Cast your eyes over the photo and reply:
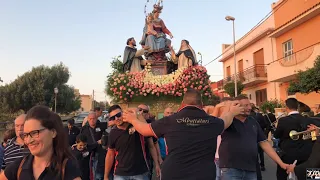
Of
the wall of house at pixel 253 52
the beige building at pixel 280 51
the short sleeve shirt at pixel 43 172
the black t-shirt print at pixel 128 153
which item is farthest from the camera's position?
the wall of house at pixel 253 52

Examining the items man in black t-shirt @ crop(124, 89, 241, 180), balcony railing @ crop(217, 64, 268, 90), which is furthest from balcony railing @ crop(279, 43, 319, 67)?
man in black t-shirt @ crop(124, 89, 241, 180)

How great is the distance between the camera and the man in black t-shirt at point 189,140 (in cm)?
328

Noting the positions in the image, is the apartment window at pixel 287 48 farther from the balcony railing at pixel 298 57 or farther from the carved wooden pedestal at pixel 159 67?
the carved wooden pedestal at pixel 159 67

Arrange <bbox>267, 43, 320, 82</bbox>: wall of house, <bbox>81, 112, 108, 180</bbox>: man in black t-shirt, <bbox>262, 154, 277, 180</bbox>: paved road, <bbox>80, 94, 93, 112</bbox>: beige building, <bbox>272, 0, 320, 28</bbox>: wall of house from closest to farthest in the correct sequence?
<bbox>81, 112, 108, 180</bbox>: man in black t-shirt → <bbox>262, 154, 277, 180</bbox>: paved road → <bbox>267, 43, 320, 82</bbox>: wall of house → <bbox>272, 0, 320, 28</bbox>: wall of house → <bbox>80, 94, 93, 112</bbox>: beige building

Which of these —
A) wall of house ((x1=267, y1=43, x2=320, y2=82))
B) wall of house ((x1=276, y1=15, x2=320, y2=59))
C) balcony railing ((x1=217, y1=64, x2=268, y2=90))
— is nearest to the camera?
wall of house ((x1=267, y1=43, x2=320, y2=82))

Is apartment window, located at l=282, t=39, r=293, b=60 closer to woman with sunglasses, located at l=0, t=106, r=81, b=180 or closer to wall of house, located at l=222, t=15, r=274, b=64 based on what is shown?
wall of house, located at l=222, t=15, r=274, b=64

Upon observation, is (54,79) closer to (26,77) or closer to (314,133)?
(26,77)

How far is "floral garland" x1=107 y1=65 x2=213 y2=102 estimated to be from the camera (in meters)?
8.52

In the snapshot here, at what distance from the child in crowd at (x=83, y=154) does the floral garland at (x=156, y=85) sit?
322 centimetres

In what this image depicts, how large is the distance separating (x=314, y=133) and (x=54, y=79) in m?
38.0

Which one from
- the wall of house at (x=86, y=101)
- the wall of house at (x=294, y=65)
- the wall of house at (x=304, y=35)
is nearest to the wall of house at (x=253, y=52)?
the wall of house at (x=304, y=35)

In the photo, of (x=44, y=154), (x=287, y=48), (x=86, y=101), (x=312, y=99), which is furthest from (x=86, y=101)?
(x=44, y=154)

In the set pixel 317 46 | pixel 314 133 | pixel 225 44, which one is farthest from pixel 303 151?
pixel 225 44

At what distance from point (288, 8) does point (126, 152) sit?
21.9 metres
